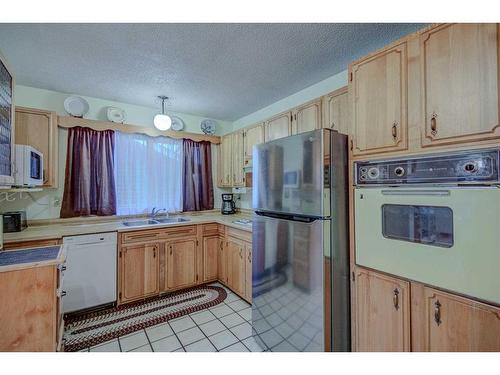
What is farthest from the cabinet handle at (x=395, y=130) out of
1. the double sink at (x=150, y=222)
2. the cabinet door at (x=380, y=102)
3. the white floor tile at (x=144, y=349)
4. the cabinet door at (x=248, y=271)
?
the double sink at (x=150, y=222)

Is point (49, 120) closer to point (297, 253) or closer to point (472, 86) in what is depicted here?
point (297, 253)

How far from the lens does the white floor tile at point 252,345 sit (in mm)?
1861

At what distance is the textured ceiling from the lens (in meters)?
1.68

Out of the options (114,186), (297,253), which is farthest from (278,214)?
(114,186)

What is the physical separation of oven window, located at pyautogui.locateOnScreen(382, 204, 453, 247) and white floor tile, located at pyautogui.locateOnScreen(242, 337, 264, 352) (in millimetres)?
1378

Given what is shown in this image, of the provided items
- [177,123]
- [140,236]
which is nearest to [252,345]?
[140,236]

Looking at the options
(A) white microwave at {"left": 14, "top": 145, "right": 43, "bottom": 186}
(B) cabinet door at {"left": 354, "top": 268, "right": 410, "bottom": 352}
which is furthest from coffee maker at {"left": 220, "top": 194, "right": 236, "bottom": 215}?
(B) cabinet door at {"left": 354, "top": 268, "right": 410, "bottom": 352}

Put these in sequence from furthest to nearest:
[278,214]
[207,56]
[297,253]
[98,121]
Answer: [98,121]
[207,56]
[278,214]
[297,253]

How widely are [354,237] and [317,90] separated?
1.78 m

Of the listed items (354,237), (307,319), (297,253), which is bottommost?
(307,319)

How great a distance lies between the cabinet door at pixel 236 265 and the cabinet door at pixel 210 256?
306mm

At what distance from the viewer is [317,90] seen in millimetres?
2580

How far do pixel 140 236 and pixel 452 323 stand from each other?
2.72m
